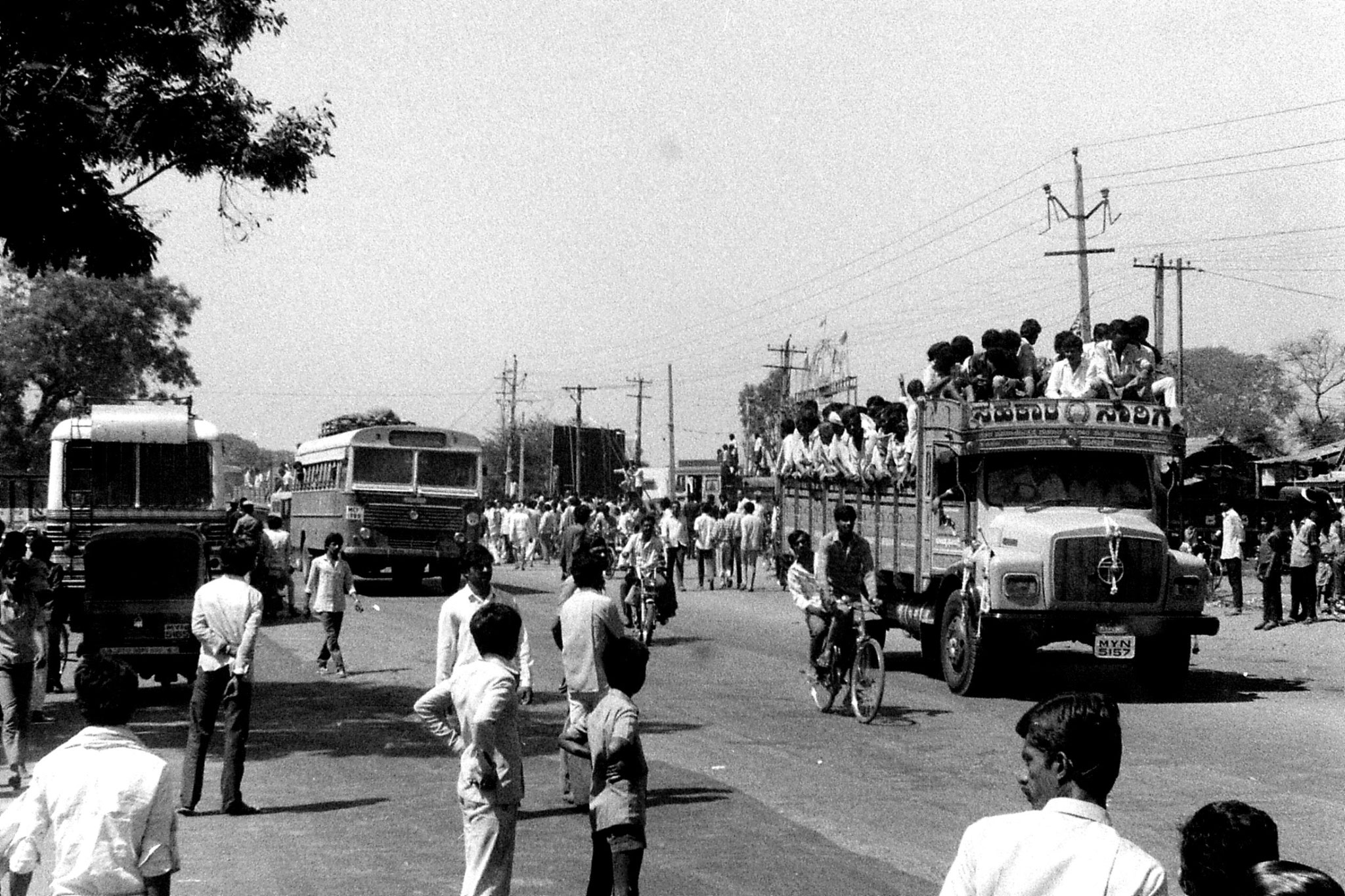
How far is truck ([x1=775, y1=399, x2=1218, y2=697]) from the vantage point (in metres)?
15.5

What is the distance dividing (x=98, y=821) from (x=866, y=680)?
9665 millimetres

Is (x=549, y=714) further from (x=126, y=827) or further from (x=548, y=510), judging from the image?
(x=548, y=510)

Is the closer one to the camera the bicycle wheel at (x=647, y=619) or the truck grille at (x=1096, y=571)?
the truck grille at (x=1096, y=571)

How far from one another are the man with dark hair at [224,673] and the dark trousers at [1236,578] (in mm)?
20245

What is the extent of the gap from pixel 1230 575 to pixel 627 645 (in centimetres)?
2206

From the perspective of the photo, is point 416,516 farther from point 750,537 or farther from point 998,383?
point 998,383

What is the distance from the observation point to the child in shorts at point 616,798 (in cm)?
635

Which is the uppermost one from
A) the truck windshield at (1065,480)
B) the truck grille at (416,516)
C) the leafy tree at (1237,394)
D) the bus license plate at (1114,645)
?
the leafy tree at (1237,394)

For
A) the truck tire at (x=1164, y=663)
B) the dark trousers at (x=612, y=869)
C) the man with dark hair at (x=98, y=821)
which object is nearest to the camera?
the man with dark hair at (x=98, y=821)

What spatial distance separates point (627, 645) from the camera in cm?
725

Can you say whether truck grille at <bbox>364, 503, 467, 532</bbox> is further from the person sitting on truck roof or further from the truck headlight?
the truck headlight

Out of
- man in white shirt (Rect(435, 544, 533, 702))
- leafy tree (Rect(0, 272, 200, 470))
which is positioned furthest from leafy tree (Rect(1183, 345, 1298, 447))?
man in white shirt (Rect(435, 544, 533, 702))

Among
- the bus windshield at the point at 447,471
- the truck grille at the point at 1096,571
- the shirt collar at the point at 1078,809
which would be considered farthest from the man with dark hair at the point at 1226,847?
the bus windshield at the point at 447,471

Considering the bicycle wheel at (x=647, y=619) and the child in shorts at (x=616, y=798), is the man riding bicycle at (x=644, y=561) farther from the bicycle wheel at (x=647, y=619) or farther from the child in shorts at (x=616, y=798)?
the child in shorts at (x=616, y=798)
